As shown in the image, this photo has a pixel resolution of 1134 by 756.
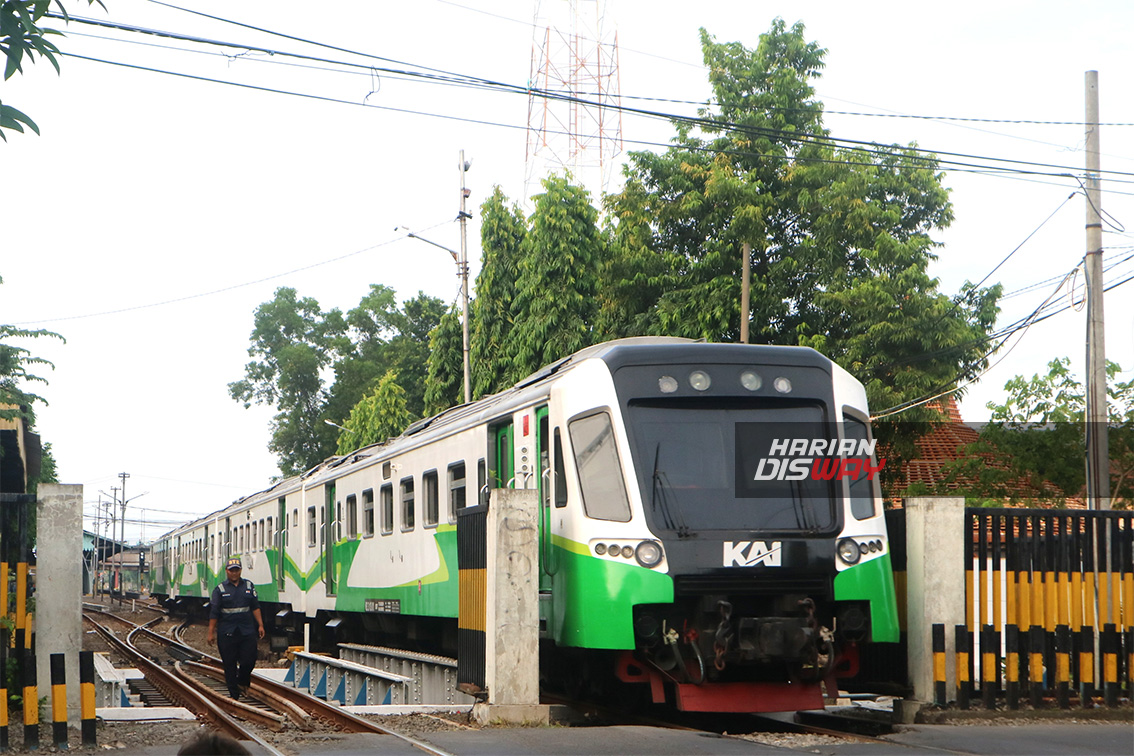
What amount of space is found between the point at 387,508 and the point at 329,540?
457cm

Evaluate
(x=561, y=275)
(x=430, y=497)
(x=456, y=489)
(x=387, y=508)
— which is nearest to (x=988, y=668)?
(x=456, y=489)

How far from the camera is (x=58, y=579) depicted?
10133 millimetres

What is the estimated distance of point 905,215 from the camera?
92.6 feet

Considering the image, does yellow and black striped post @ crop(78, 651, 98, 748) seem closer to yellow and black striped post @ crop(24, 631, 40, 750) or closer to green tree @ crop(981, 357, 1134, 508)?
yellow and black striped post @ crop(24, 631, 40, 750)

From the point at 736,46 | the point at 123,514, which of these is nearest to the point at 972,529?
the point at 736,46

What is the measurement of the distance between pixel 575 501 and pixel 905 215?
1958cm

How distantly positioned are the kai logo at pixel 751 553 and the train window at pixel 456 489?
4.34 meters

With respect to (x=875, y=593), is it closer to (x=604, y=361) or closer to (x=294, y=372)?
(x=604, y=361)

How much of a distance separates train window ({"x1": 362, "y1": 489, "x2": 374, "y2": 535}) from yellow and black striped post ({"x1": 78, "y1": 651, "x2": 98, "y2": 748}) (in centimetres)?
886

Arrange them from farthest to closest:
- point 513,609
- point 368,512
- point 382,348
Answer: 1. point 382,348
2. point 368,512
3. point 513,609

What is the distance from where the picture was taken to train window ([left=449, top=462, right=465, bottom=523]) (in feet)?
45.7

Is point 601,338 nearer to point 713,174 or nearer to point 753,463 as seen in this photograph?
point 713,174

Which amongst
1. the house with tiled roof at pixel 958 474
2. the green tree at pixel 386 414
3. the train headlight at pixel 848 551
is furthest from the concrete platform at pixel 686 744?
the green tree at pixel 386 414

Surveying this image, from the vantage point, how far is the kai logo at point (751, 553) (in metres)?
10.1
